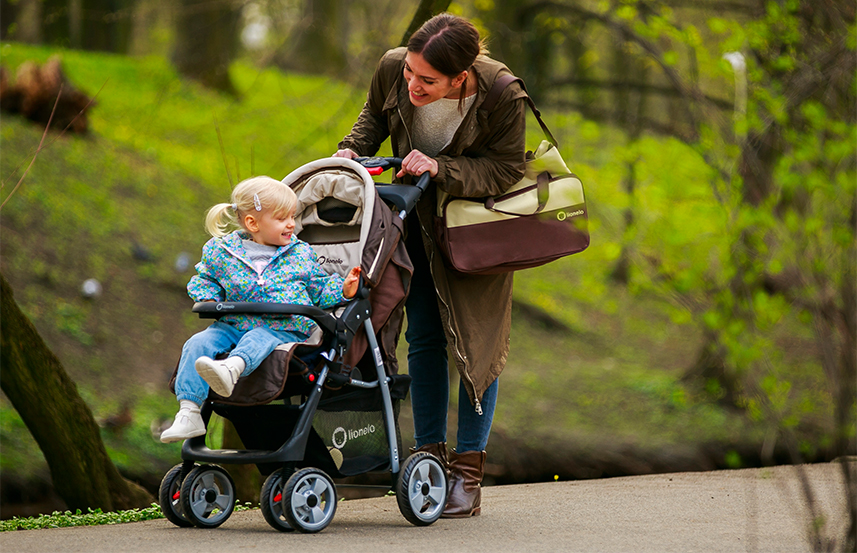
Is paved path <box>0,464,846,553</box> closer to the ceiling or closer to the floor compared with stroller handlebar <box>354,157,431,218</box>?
closer to the floor

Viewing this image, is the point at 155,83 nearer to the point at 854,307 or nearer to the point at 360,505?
the point at 360,505

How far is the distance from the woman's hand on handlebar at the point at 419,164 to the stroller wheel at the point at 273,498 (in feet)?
3.96

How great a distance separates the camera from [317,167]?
11.9 feet

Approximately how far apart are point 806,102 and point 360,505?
17.7 feet

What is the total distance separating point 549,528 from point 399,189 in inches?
55.4

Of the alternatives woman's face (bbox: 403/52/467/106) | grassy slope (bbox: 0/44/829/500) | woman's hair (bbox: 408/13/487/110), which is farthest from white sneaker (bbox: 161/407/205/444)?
grassy slope (bbox: 0/44/829/500)

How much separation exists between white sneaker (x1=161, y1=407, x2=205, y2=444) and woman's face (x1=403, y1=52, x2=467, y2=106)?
1.42 m

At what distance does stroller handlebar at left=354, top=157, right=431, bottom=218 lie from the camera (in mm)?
3490

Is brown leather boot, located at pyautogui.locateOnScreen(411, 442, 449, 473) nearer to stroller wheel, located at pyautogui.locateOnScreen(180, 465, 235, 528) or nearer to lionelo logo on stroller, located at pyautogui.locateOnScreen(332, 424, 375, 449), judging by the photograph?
lionelo logo on stroller, located at pyautogui.locateOnScreen(332, 424, 375, 449)

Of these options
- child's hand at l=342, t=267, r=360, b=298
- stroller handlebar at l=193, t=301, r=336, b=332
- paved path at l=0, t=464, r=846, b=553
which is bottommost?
paved path at l=0, t=464, r=846, b=553

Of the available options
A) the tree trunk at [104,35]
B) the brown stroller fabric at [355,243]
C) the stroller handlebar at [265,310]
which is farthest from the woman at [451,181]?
the tree trunk at [104,35]

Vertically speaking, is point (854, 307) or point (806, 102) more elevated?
point (806, 102)

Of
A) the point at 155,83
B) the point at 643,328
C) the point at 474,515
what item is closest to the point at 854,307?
the point at 474,515

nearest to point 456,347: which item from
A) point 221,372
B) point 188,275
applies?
point 221,372
